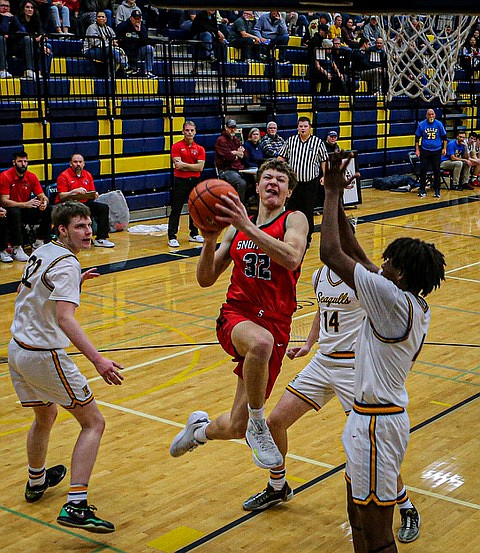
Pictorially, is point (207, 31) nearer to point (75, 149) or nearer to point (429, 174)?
point (75, 149)

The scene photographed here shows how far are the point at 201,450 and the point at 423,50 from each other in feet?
20.0

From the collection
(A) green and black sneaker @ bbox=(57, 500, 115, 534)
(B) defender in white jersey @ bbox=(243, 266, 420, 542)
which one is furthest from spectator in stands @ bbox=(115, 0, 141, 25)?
(A) green and black sneaker @ bbox=(57, 500, 115, 534)

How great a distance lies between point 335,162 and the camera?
3.62 meters

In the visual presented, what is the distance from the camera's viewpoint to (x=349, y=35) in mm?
21422

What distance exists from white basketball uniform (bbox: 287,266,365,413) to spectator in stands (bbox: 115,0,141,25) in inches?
504

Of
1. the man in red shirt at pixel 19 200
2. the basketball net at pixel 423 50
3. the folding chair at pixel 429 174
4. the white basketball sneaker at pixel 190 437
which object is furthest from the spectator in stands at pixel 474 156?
the white basketball sneaker at pixel 190 437

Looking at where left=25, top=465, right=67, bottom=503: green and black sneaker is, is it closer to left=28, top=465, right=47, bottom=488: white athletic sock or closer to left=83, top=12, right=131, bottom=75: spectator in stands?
left=28, top=465, right=47, bottom=488: white athletic sock

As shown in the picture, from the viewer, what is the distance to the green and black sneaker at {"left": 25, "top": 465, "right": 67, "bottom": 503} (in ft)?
16.5

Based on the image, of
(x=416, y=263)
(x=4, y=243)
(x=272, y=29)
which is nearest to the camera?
(x=416, y=263)

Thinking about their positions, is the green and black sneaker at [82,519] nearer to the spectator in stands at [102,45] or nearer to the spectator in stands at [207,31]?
the spectator in stands at [102,45]

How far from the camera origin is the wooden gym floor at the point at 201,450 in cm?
465

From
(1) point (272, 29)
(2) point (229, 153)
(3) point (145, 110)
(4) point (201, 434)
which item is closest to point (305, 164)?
(2) point (229, 153)

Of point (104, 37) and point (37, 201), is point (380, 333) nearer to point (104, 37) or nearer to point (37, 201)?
point (37, 201)

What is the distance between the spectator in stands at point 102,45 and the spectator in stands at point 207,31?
2246mm
